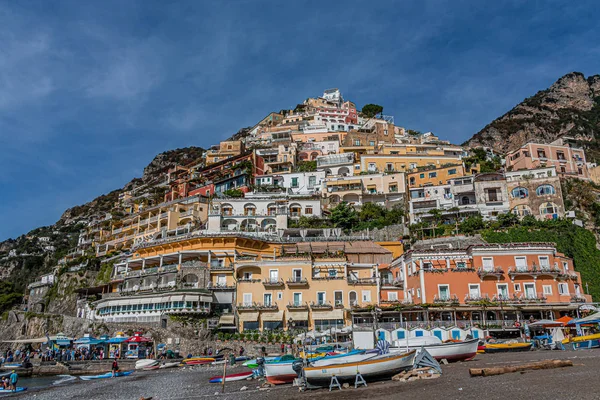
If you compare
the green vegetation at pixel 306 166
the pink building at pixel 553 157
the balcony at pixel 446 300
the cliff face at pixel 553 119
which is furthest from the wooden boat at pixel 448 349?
the cliff face at pixel 553 119

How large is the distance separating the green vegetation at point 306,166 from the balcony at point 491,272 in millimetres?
38520

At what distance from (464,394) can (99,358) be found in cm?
3368

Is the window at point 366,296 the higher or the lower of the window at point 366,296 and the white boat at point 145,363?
the higher

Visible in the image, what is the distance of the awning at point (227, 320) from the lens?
41156 mm

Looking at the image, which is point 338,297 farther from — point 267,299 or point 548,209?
point 548,209

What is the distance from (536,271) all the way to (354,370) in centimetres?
2412

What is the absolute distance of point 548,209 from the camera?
52000 mm

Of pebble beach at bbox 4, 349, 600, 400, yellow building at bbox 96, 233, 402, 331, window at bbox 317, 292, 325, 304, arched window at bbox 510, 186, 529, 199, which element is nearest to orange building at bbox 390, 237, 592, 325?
yellow building at bbox 96, 233, 402, 331

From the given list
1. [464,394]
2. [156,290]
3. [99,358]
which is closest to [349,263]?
[156,290]

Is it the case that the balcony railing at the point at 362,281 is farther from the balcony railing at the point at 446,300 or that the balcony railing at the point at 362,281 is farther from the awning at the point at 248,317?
the awning at the point at 248,317

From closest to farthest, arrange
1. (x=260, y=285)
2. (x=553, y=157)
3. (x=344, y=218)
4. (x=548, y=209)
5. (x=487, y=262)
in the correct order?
1. (x=487, y=262)
2. (x=260, y=285)
3. (x=548, y=209)
4. (x=344, y=218)
5. (x=553, y=157)

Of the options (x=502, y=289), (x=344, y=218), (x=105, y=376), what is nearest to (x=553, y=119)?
(x=344, y=218)

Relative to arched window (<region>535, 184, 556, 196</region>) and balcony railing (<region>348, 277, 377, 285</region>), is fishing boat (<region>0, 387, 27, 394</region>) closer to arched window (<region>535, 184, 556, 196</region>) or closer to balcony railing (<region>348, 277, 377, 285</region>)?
balcony railing (<region>348, 277, 377, 285</region>)

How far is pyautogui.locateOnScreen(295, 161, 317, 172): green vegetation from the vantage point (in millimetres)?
74556
